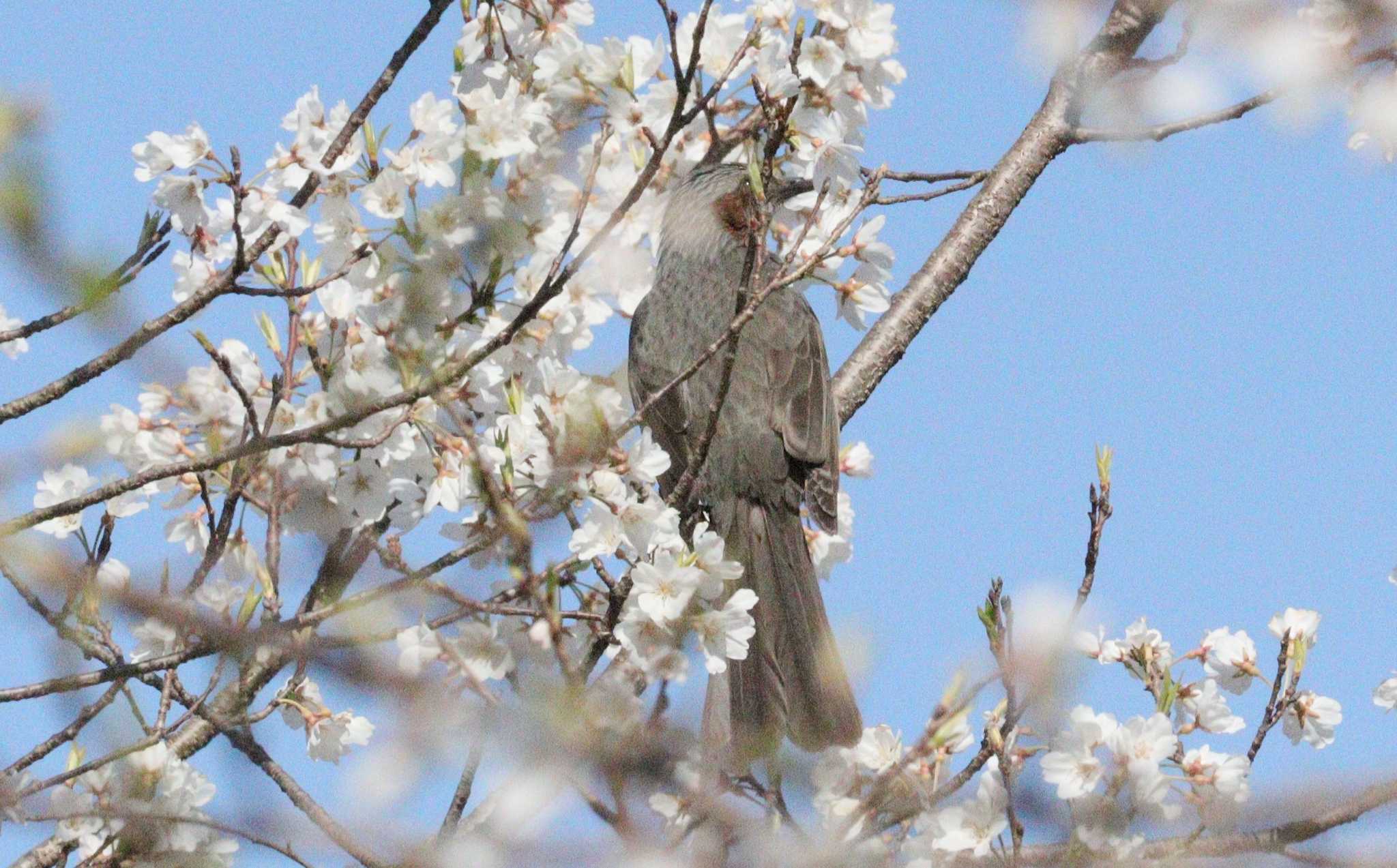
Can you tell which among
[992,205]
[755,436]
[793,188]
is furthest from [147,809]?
[992,205]

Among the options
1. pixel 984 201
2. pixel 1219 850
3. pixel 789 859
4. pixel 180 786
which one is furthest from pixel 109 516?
pixel 984 201

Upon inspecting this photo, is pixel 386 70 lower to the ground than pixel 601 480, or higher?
higher

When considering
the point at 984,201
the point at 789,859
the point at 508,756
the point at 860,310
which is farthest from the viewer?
the point at 984,201

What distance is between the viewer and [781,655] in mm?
4832

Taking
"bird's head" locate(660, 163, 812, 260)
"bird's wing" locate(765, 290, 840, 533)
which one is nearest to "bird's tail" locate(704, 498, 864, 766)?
"bird's wing" locate(765, 290, 840, 533)

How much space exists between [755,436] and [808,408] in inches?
10.1

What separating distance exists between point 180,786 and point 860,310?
91.4 inches

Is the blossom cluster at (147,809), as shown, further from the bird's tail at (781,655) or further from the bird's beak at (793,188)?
the bird's beak at (793,188)

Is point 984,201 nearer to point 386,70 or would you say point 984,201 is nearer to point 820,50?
point 820,50

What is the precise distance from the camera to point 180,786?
343 cm

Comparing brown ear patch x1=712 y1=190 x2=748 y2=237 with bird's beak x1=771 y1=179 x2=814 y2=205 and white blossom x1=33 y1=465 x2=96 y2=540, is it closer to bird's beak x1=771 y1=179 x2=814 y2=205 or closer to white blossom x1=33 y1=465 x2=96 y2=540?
bird's beak x1=771 y1=179 x2=814 y2=205

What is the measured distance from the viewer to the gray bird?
14.6ft

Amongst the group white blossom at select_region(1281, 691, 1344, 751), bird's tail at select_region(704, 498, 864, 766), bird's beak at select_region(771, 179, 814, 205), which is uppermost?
bird's beak at select_region(771, 179, 814, 205)

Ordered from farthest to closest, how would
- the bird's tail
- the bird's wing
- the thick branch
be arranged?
1. the thick branch
2. the bird's wing
3. the bird's tail
